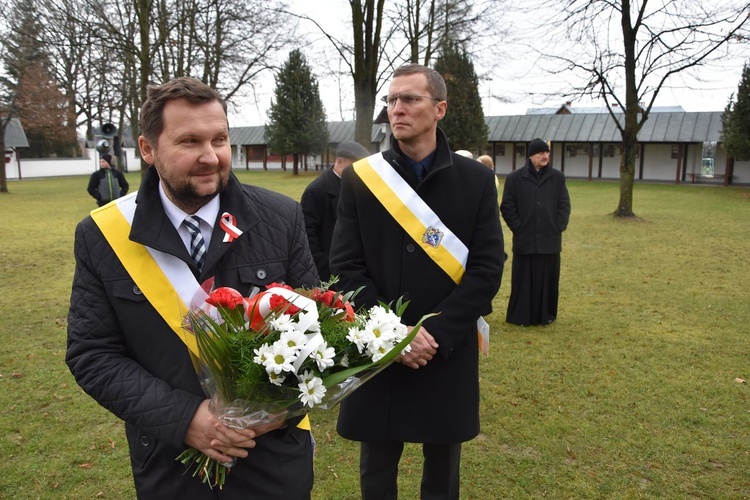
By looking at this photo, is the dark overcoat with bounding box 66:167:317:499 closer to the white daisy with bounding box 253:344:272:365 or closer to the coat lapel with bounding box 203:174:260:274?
the coat lapel with bounding box 203:174:260:274

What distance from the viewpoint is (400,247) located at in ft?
9.78

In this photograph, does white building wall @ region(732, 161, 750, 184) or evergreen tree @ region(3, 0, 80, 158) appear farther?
white building wall @ region(732, 161, 750, 184)

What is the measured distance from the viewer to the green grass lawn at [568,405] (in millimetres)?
3871

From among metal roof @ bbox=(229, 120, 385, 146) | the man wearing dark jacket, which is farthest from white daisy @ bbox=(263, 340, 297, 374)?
metal roof @ bbox=(229, 120, 385, 146)

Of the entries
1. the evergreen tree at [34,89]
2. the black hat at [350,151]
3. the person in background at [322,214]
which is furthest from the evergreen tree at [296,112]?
the person in background at [322,214]

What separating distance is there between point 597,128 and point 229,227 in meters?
41.7

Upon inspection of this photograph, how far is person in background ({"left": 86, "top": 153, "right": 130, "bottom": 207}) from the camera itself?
14.5m

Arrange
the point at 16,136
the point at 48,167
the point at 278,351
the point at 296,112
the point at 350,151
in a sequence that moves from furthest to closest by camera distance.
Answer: the point at 48,167 → the point at 16,136 → the point at 296,112 → the point at 350,151 → the point at 278,351

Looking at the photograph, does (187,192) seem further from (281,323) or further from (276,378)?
(276,378)

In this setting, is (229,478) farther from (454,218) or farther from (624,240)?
(624,240)

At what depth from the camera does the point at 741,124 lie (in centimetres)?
2889

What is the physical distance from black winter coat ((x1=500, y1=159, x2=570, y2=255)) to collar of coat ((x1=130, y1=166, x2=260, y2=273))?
5.47 metres

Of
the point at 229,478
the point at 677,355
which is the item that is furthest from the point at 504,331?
the point at 229,478

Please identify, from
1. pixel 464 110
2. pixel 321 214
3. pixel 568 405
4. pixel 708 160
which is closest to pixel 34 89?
pixel 464 110
